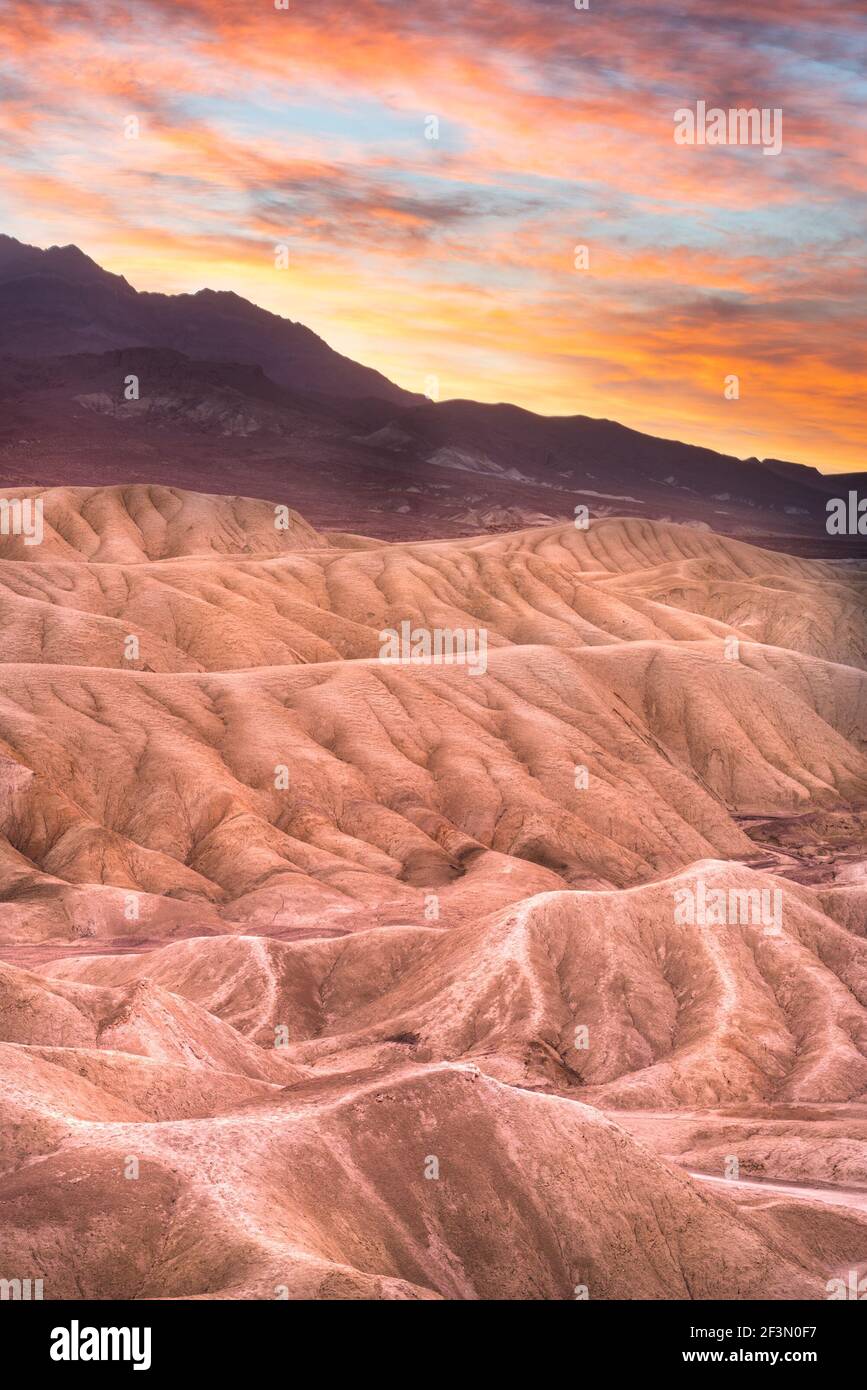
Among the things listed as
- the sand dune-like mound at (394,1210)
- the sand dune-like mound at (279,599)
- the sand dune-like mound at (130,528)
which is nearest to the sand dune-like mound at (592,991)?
the sand dune-like mound at (394,1210)

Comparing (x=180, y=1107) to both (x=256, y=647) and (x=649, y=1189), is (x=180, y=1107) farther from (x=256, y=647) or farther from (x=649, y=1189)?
(x=256, y=647)

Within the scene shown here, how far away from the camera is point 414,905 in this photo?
3317 inches

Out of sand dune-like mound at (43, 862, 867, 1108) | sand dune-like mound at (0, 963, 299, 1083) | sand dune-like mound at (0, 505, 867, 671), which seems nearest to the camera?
sand dune-like mound at (0, 963, 299, 1083)

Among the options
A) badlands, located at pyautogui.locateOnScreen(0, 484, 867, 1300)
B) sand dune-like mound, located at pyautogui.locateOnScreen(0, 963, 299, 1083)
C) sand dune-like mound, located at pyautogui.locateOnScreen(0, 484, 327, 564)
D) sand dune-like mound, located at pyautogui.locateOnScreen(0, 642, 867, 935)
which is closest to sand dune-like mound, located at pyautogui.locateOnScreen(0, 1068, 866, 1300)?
badlands, located at pyautogui.locateOnScreen(0, 484, 867, 1300)

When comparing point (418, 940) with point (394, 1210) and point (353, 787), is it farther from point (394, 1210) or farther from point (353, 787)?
point (394, 1210)

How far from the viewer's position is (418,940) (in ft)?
235

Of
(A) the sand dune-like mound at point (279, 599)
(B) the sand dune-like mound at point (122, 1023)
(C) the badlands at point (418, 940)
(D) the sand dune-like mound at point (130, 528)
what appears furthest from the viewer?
(D) the sand dune-like mound at point (130, 528)

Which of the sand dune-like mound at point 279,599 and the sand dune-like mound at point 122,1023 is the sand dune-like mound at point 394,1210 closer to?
the sand dune-like mound at point 122,1023

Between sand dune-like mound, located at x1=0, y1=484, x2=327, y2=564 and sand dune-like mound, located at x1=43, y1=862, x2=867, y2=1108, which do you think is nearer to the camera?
sand dune-like mound, located at x1=43, y1=862, x2=867, y2=1108

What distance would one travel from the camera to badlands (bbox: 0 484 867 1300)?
33906mm

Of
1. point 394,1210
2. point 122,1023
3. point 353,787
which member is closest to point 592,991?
point 122,1023

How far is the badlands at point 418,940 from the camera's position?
111ft

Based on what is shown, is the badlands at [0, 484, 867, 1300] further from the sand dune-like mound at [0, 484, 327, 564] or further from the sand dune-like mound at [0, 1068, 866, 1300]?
the sand dune-like mound at [0, 484, 327, 564]

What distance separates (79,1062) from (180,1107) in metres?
3.11
